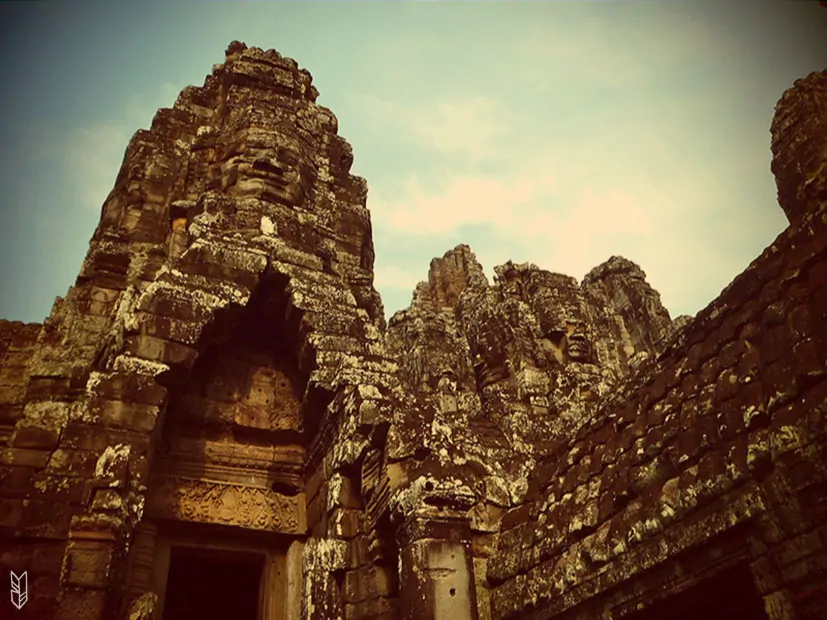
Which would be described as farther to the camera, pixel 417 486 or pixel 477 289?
pixel 477 289

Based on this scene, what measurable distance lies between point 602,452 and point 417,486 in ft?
5.81

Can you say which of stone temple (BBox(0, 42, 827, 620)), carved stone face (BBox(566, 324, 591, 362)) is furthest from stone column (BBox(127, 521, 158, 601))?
carved stone face (BBox(566, 324, 591, 362))

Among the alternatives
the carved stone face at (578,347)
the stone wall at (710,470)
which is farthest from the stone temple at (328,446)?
the carved stone face at (578,347)

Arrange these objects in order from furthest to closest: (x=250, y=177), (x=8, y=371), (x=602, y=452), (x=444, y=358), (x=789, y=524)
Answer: (x=444, y=358) → (x=250, y=177) → (x=8, y=371) → (x=602, y=452) → (x=789, y=524)

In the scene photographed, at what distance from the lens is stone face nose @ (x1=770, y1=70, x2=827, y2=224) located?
219 inches

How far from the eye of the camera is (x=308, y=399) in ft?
25.7

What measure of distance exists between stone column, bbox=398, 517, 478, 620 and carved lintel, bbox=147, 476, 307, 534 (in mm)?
1972

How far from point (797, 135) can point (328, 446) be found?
5.70 metres

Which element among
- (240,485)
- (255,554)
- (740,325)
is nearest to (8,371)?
(240,485)

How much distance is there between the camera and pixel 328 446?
756 cm

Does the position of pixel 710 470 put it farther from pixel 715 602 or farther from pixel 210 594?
pixel 210 594

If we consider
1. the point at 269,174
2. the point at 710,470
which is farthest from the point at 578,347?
the point at 710,470

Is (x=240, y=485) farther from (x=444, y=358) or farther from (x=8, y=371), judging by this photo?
(x=444, y=358)

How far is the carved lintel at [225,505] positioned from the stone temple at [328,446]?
1.0 inches
